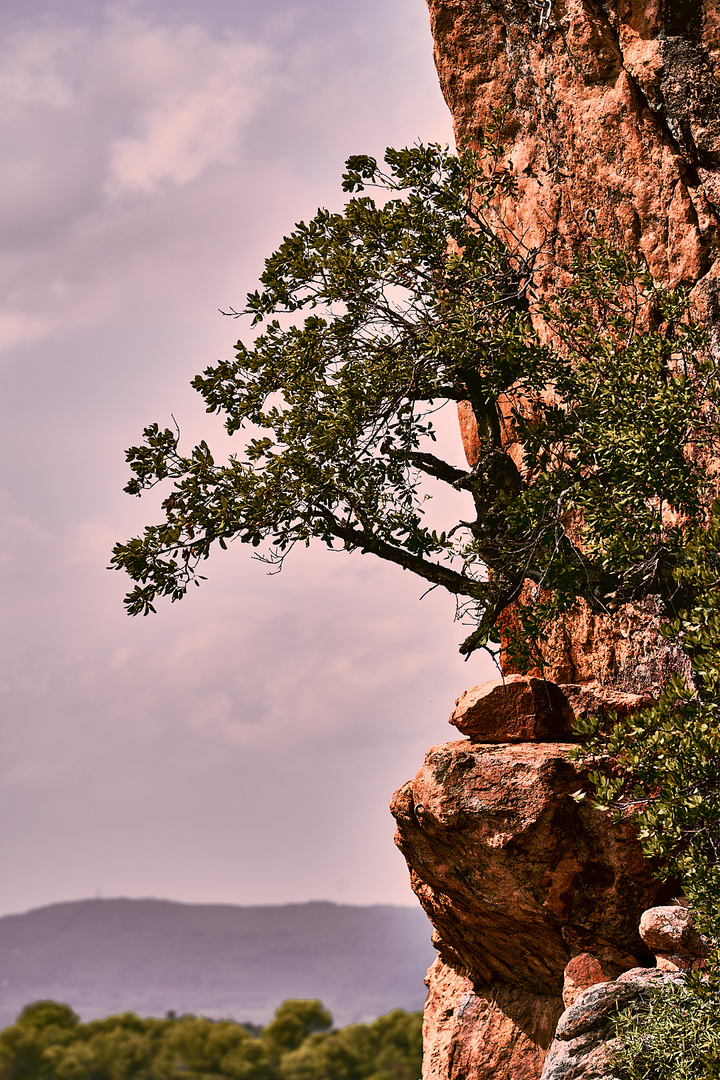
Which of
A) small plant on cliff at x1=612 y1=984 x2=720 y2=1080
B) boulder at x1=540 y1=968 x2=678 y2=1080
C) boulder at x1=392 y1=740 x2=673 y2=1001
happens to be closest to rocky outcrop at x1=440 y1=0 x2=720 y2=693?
boulder at x1=392 y1=740 x2=673 y2=1001

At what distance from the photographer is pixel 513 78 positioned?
22156 millimetres

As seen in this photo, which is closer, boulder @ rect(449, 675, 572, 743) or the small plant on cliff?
the small plant on cliff

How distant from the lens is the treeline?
10356 centimetres

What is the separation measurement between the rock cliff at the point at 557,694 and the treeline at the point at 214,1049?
9338 cm

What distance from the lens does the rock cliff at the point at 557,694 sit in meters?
14.9

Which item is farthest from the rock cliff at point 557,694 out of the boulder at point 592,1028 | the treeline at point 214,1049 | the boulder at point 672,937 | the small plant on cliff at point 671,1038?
the treeline at point 214,1049

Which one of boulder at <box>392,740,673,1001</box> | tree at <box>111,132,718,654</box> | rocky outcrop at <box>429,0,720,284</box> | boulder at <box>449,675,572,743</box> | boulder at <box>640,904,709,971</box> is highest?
rocky outcrop at <box>429,0,720,284</box>

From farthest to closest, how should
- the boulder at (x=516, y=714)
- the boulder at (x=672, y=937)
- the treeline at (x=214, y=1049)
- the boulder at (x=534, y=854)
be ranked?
1. the treeline at (x=214, y=1049)
2. the boulder at (x=516, y=714)
3. the boulder at (x=534, y=854)
4. the boulder at (x=672, y=937)

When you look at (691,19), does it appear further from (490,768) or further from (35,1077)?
(35,1077)

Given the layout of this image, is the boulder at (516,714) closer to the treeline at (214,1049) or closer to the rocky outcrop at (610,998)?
the rocky outcrop at (610,998)

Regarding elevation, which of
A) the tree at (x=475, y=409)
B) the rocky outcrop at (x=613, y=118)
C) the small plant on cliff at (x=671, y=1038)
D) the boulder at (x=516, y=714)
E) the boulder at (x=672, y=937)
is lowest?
the small plant on cliff at (x=671, y=1038)

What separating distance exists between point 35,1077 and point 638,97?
12205 cm

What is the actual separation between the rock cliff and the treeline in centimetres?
9338

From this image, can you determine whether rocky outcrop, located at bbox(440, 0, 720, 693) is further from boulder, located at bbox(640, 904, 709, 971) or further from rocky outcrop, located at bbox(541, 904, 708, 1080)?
rocky outcrop, located at bbox(541, 904, 708, 1080)
